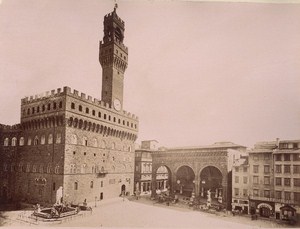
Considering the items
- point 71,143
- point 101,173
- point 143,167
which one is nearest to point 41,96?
point 71,143

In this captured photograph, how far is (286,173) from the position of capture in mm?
15969

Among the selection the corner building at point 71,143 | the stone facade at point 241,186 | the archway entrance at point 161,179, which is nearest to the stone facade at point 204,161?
the stone facade at point 241,186

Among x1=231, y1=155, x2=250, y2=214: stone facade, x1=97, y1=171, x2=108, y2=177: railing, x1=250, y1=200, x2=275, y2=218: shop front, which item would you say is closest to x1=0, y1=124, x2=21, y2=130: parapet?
x1=97, y1=171, x2=108, y2=177: railing

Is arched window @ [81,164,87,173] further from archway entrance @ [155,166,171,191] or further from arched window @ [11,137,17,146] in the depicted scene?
archway entrance @ [155,166,171,191]

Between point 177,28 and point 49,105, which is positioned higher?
point 177,28

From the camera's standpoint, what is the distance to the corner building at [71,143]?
56.4 feet

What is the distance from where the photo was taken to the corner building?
17.2 m

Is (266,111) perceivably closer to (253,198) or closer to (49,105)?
(253,198)

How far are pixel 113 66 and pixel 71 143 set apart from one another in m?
6.99

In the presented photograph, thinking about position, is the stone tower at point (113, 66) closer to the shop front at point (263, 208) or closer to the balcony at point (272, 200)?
the balcony at point (272, 200)

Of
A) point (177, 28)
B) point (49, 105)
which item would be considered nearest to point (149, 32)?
point (177, 28)

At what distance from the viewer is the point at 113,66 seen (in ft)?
69.8

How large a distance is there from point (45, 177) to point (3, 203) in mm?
3310

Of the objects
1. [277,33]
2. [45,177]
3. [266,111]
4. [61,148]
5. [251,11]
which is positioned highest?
[251,11]
